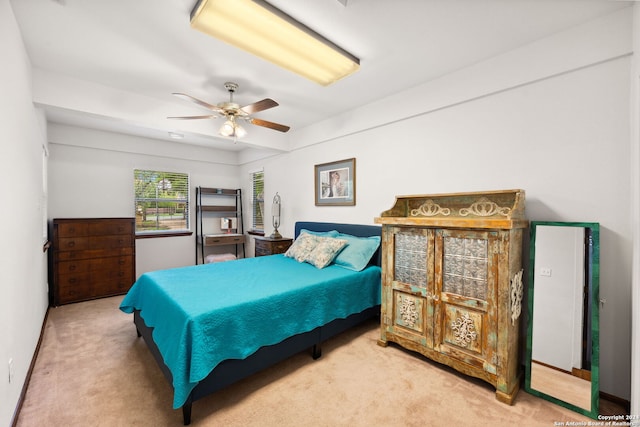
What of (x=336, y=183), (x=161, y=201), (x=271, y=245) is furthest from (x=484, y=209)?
(x=161, y=201)

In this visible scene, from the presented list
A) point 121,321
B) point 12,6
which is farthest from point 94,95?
→ point 121,321

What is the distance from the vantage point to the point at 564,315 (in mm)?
1918

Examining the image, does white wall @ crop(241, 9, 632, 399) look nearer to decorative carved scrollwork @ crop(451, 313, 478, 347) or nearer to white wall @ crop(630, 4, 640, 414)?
white wall @ crop(630, 4, 640, 414)

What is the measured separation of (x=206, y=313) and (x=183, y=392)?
0.44 m

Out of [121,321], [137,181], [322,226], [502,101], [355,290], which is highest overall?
[502,101]

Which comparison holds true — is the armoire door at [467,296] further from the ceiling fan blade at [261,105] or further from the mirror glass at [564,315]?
the ceiling fan blade at [261,105]

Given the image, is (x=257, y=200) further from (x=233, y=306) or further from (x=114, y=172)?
(x=233, y=306)

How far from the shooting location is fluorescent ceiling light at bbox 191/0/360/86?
1.71 metres

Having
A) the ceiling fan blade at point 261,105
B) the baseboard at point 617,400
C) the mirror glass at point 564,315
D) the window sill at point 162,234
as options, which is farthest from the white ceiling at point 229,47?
the baseboard at point 617,400

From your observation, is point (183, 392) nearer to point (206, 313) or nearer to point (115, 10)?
point (206, 313)

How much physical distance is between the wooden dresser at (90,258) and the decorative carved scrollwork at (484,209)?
4.65 metres

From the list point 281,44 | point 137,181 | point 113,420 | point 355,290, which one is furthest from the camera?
point 137,181

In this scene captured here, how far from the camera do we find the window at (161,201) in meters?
4.81

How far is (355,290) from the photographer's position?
2680 mm
